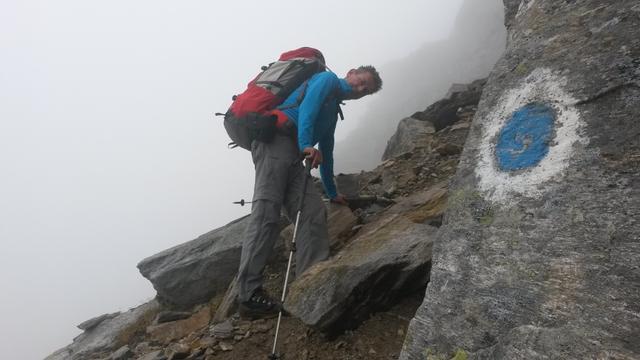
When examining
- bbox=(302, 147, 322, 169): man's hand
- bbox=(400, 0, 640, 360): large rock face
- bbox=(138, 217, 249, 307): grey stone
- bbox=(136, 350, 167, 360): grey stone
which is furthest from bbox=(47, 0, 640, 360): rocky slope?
bbox=(138, 217, 249, 307): grey stone

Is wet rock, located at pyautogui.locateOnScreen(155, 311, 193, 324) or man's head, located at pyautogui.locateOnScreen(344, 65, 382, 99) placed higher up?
man's head, located at pyautogui.locateOnScreen(344, 65, 382, 99)

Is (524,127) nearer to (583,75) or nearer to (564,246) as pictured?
(583,75)

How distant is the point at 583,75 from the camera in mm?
3465

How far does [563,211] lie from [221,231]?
26.2 ft

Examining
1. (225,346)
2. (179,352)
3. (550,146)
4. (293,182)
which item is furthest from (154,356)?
(550,146)

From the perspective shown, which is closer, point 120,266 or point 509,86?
point 509,86

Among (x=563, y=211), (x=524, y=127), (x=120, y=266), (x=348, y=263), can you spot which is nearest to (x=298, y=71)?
(x=348, y=263)

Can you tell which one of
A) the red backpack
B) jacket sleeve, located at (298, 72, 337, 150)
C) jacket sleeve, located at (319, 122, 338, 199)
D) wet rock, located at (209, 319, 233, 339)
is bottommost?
wet rock, located at (209, 319, 233, 339)

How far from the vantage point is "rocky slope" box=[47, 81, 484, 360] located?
5.14 meters

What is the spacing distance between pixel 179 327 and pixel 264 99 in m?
4.63

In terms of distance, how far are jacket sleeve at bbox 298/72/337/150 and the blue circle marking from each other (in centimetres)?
298

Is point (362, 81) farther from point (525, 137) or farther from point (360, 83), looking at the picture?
point (525, 137)

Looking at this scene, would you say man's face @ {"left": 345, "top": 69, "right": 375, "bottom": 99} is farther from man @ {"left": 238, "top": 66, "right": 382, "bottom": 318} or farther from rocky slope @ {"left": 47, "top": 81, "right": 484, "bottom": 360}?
rocky slope @ {"left": 47, "top": 81, "right": 484, "bottom": 360}

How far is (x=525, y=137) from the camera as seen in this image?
3.68 metres
